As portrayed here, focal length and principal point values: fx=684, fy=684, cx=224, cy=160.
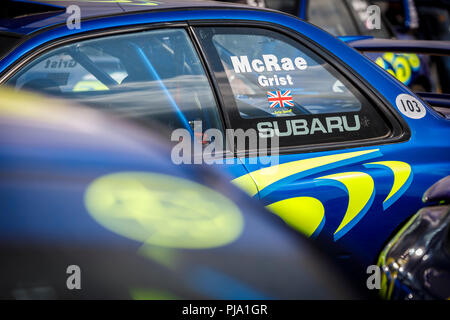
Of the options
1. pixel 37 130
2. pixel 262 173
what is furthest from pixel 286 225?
pixel 37 130

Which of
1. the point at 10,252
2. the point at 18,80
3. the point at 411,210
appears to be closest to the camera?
the point at 10,252

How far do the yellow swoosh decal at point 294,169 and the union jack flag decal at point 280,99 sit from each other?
0.23m

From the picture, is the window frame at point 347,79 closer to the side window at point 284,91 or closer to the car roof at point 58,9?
the side window at point 284,91

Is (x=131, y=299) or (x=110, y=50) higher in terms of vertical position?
(x=110, y=50)

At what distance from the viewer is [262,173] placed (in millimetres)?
2311

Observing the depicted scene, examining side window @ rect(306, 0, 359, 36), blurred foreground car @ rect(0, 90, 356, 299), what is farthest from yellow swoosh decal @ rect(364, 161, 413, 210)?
side window @ rect(306, 0, 359, 36)

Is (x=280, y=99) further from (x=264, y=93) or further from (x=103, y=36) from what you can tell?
(x=103, y=36)

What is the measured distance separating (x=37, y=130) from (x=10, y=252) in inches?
15.0

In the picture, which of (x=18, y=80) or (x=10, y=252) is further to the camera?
(x=18, y=80)

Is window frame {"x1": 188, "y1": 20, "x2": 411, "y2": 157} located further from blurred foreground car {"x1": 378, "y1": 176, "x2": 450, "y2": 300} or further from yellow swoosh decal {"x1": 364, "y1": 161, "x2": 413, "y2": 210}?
blurred foreground car {"x1": 378, "y1": 176, "x2": 450, "y2": 300}

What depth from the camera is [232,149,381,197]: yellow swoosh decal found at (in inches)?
89.5

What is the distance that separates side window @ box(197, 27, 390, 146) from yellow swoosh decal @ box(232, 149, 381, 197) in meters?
0.08

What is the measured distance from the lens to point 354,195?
244 centimetres

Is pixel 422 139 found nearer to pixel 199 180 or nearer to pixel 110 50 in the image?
pixel 199 180
